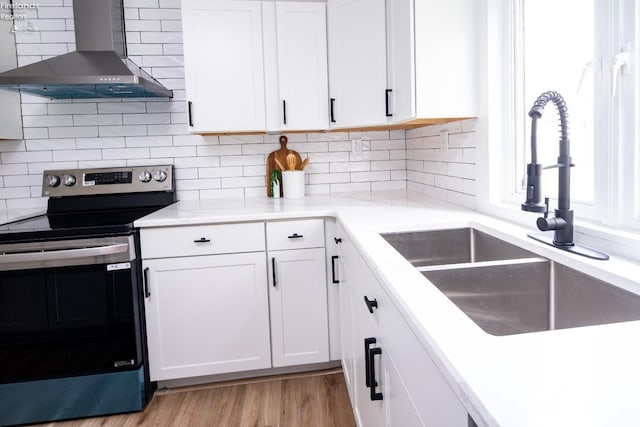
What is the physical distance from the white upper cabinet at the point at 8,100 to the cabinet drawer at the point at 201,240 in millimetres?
1130

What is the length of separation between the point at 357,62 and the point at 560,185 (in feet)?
4.64

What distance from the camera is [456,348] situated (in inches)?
27.1

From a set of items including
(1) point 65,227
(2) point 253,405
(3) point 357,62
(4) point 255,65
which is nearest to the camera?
(1) point 65,227

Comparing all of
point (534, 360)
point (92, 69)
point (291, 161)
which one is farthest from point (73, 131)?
point (534, 360)

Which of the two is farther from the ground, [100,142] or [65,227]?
[100,142]

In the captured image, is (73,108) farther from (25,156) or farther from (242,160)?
(242,160)

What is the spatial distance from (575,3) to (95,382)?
2.45 meters

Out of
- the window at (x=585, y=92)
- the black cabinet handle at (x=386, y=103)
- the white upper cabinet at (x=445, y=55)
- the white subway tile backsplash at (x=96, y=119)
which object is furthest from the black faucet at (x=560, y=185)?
the white subway tile backsplash at (x=96, y=119)

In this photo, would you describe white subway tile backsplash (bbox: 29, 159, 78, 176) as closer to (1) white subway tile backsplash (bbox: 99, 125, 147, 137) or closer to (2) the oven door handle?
(1) white subway tile backsplash (bbox: 99, 125, 147, 137)

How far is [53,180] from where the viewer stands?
2.62 m

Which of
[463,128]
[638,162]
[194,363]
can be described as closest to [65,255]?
[194,363]

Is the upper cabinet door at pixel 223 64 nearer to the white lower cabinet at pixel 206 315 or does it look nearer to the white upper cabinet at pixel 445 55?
the white lower cabinet at pixel 206 315

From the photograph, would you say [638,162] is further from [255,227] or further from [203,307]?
[203,307]

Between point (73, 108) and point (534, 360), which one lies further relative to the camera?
point (73, 108)
